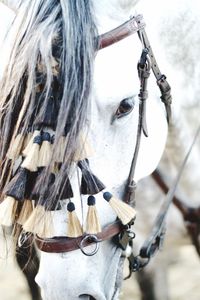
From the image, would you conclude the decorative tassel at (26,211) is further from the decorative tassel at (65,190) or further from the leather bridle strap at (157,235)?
the leather bridle strap at (157,235)

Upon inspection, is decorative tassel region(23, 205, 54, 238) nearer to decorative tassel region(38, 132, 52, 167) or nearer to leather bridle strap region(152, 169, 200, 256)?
decorative tassel region(38, 132, 52, 167)

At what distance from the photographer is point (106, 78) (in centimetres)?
139

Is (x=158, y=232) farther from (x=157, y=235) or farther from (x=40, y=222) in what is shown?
(x=40, y=222)

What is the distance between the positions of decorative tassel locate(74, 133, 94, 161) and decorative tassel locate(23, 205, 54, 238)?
0.11 m

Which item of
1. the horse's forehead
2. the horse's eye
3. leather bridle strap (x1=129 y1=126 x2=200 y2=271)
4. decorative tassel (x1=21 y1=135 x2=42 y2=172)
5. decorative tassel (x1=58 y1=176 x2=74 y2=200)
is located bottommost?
leather bridle strap (x1=129 y1=126 x2=200 y2=271)

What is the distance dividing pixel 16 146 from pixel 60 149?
0.09 m

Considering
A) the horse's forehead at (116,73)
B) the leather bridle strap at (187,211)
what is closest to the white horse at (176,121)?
the leather bridle strap at (187,211)

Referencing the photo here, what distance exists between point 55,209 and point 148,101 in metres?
0.34

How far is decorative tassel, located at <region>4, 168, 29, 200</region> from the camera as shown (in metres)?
1.34

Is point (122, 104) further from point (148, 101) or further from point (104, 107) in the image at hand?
point (148, 101)

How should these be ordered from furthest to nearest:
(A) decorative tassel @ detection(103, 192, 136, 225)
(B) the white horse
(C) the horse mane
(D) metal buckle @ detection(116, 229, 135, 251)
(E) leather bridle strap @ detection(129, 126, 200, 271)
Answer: (E) leather bridle strap @ detection(129, 126, 200, 271) < (B) the white horse < (D) metal buckle @ detection(116, 229, 135, 251) < (A) decorative tassel @ detection(103, 192, 136, 225) < (C) the horse mane

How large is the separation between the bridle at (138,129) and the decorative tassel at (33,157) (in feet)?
0.51

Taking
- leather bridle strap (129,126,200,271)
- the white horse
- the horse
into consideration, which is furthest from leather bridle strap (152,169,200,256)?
the horse

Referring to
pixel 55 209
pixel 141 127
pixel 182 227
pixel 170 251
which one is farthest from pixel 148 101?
pixel 170 251
